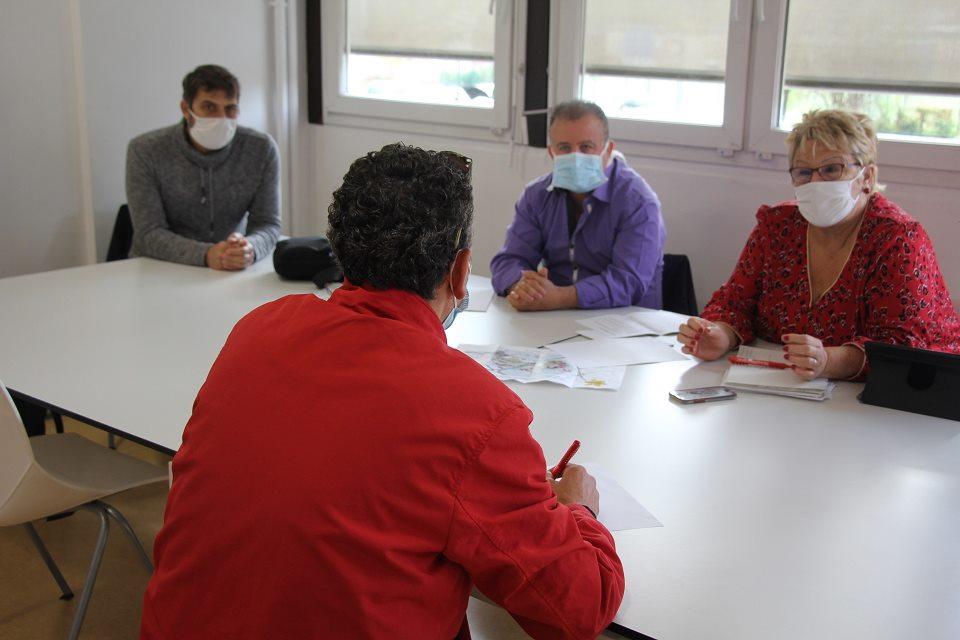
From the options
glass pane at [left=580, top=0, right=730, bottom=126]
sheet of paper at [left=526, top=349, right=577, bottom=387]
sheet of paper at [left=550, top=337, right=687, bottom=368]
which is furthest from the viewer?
glass pane at [left=580, top=0, right=730, bottom=126]

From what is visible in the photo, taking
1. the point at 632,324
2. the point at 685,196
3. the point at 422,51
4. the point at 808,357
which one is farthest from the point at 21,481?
the point at 422,51

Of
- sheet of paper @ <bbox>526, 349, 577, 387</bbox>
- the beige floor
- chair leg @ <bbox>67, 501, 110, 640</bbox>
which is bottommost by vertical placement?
the beige floor

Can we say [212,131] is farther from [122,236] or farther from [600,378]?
[600,378]

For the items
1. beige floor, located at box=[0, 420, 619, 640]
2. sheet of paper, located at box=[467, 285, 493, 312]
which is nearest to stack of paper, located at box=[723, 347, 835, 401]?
sheet of paper, located at box=[467, 285, 493, 312]

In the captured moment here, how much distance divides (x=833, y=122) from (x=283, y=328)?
1717 mm

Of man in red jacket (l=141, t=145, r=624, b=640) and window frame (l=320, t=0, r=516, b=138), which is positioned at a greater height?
window frame (l=320, t=0, r=516, b=138)

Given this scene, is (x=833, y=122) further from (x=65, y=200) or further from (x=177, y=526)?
(x=65, y=200)

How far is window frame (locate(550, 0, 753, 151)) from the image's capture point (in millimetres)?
3428

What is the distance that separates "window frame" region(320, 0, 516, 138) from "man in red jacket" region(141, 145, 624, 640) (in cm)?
298

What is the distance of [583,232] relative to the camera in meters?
3.15

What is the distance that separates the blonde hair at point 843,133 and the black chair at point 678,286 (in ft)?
2.96

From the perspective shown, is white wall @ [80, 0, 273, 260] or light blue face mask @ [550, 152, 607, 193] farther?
white wall @ [80, 0, 273, 260]

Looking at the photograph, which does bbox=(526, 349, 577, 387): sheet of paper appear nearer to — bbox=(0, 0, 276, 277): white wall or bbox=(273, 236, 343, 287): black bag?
bbox=(273, 236, 343, 287): black bag

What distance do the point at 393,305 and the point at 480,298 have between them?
67.1 inches
